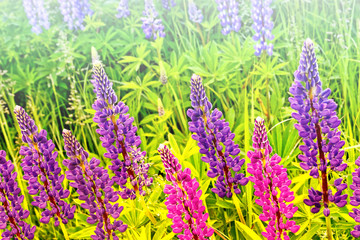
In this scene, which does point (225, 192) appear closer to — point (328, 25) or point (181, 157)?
point (181, 157)

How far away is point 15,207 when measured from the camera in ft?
6.32

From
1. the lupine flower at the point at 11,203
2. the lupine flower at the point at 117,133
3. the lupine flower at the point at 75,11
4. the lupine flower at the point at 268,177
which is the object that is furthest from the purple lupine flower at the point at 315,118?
the lupine flower at the point at 75,11

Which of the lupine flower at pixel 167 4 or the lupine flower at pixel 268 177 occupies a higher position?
the lupine flower at pixel 167 4

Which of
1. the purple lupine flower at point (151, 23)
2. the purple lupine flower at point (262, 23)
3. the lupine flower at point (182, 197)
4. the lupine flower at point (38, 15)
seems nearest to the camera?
the lupine flower at point (182, 197)

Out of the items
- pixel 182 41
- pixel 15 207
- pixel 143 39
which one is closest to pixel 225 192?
pixel 15 207

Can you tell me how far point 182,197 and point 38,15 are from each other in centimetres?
346

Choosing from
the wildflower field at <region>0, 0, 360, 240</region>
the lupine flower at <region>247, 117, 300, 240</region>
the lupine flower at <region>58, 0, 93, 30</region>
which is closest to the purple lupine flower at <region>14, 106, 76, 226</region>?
the wildflower field at <region>0, 0, 360, 240</region>

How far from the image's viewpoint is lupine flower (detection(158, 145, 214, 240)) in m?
1.46

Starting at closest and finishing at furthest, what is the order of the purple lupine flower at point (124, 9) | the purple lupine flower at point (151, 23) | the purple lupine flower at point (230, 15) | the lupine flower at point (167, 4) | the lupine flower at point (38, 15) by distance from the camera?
1. the purple lupine flower at point (230, 15)
2. the purple lupine flower at point (151, 23)
3. the purple lupine flower at point (124, 9)
4. the lupine flower at point (167, 4)
5. the lupine flower at point (38, 15)

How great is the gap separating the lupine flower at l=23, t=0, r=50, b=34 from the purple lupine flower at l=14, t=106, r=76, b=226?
264 centimetres

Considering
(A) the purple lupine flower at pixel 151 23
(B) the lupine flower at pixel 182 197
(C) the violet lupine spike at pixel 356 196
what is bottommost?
(C) the violet lupine spike at pixel 356 196

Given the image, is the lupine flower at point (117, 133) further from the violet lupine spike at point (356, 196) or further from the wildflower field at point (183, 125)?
the violet lupine spike at point (356, 196)

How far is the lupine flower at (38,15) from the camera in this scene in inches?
166

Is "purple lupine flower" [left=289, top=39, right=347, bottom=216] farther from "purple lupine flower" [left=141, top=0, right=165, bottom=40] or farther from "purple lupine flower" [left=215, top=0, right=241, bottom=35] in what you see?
"purple lupine flower" [left=141, top=0, right=165, bottom=40]
